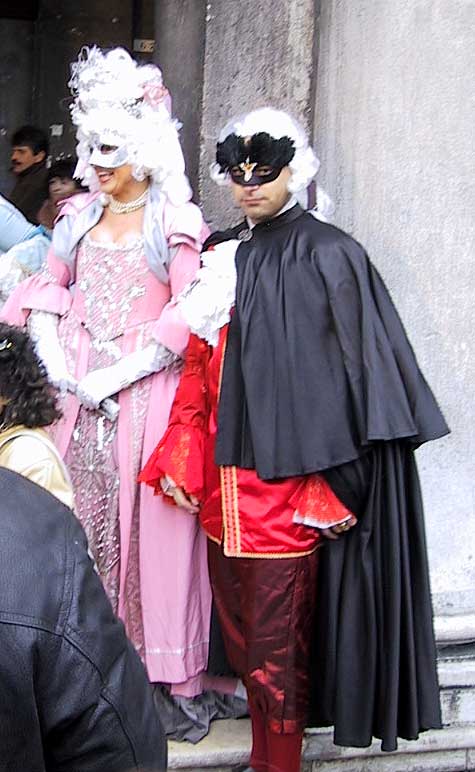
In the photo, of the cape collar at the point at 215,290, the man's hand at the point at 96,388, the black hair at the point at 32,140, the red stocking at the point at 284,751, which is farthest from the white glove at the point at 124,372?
the black hair at the point at 32,140

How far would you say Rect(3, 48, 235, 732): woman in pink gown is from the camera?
3.25 metres

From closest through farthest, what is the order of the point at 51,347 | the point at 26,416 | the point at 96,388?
the point at 26,416
the point at 96,388
the point at 51,347

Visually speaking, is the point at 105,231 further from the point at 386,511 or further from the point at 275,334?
the point at 386,511

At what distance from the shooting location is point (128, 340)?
3.33 meters

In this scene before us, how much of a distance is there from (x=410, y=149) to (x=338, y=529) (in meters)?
1.19

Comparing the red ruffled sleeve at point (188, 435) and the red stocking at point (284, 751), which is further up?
the red ruffled sleeve at point (188, 435)

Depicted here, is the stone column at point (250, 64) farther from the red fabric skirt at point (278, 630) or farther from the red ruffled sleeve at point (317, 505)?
the red fabric skirt at point (278, 630)

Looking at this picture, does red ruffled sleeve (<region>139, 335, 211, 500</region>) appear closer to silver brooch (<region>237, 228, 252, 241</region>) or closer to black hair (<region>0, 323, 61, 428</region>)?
silver brooch (<region>237, 228, 252, 241</region>)

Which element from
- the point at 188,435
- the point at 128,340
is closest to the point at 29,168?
the point at 128,340

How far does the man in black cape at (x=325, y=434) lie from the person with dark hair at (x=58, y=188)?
4.48ft

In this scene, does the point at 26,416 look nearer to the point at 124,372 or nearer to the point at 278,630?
the point at 124,372

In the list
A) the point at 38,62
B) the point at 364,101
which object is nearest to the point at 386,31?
the point at 364,101

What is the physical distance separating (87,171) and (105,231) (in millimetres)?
174

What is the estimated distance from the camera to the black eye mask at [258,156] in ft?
9.79
